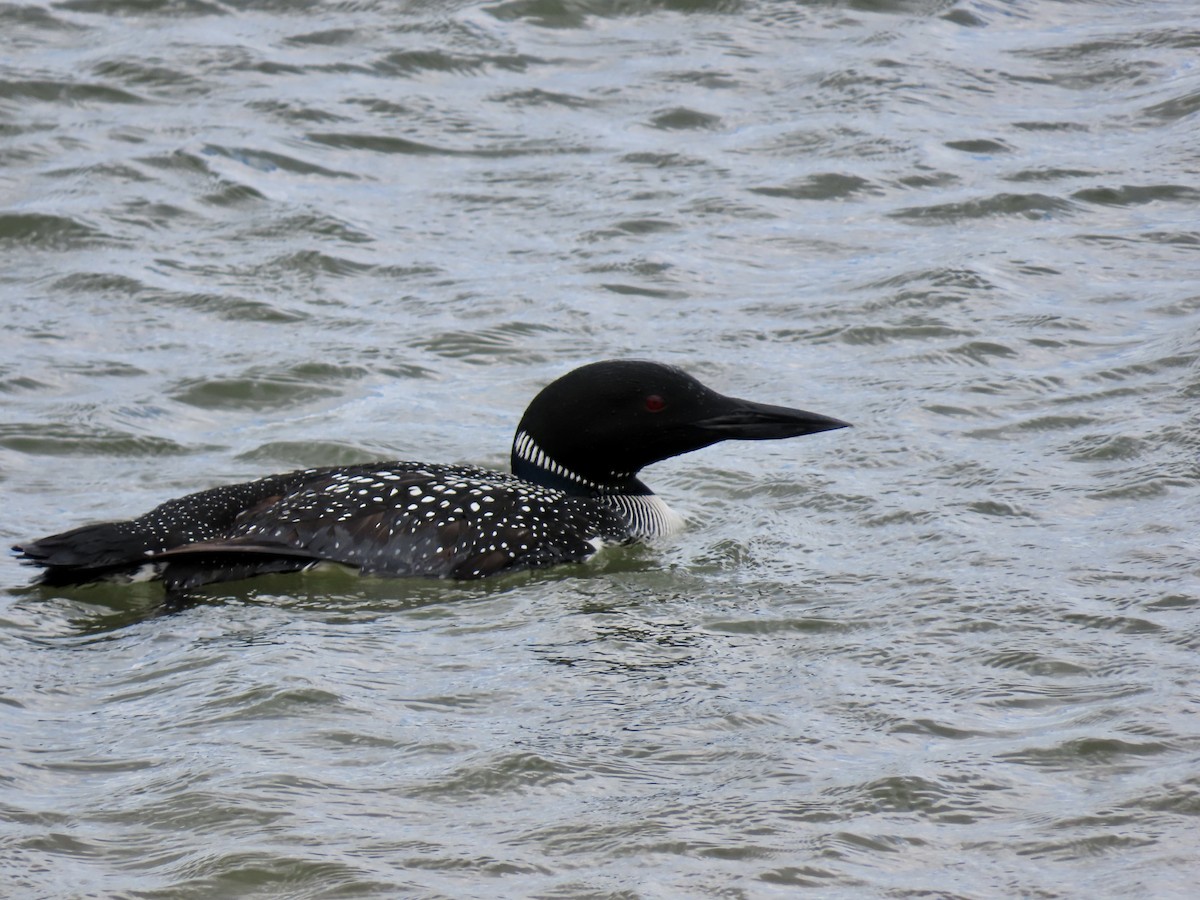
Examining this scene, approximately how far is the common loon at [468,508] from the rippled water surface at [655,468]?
0.12m

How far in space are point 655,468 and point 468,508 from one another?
1546 mm

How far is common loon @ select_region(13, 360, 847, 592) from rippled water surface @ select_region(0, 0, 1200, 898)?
0.12 metres

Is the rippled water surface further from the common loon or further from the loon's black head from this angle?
the loon's black head

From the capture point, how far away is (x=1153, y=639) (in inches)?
208

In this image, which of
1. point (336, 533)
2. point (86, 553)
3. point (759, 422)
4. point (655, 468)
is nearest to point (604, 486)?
point (759, 422)

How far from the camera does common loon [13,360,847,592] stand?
5.72 metres

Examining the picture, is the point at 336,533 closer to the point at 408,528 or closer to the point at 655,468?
the point at 408,528

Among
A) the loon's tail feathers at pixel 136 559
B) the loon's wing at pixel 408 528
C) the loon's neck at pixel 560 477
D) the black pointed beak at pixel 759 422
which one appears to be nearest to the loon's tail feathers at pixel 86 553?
the loon's tail feathers at pixel 136 559

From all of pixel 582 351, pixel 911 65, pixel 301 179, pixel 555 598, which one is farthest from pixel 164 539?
pixel 911 65

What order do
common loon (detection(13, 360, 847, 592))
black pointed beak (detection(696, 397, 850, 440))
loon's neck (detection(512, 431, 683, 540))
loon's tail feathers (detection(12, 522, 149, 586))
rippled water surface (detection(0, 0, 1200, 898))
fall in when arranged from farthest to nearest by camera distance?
1. loon's neck (detection(512, 431, 683, 540))
2. black pointed beak (detection(696, 397, 850, 440))
3. common loon (detection(13, 360, 847, 592))
4. loon's tail feathers (detection(12, 522, 149, 586))
5. rippled water surface (detection(0, 0, 1200, 898))

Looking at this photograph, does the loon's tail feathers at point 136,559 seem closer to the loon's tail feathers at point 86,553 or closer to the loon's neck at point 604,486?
the loon's tail feathers at point 86,553

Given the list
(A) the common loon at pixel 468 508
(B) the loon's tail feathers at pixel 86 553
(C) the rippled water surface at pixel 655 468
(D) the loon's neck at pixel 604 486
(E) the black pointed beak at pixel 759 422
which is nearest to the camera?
(C) the rippled water surface at pixel 655 468

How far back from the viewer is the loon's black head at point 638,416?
6.42m

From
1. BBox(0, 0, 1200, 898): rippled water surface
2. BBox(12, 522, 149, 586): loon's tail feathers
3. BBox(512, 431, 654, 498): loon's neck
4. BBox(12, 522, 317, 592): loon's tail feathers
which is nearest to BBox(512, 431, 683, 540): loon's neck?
BBox(512, 431, 654, 498): loon's neck
